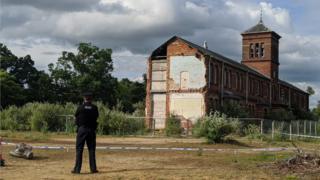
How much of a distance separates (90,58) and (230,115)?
37.4 m

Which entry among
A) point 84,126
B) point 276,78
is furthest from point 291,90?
point 84,126

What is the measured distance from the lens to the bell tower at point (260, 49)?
8112cm

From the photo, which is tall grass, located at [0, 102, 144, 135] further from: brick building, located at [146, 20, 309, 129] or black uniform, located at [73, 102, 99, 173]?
black uniform, located at [73, 102, 99, 173]

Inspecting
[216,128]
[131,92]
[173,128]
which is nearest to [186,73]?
[173,128]

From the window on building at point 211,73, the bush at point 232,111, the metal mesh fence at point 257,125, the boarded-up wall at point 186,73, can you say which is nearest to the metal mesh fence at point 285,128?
the metal mesh fence at point 257,125

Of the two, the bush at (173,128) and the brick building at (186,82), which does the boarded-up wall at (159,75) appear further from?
the bush at (173,128)

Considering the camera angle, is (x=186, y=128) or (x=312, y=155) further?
(x=186, y=128)

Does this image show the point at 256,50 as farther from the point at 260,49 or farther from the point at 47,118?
the point at 47,118

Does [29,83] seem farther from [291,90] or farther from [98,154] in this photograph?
[98,154]

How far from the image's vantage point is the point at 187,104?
5644 cm

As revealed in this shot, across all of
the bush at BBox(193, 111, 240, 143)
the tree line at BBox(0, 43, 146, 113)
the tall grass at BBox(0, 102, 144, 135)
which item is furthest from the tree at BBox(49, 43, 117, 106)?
the bush at BBox(193, 111, 240, 143)

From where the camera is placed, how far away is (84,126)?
46.6 ft

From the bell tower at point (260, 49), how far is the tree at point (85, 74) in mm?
21463

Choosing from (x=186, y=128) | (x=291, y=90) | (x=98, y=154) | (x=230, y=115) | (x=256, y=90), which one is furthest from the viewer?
(x=291, y=90)
